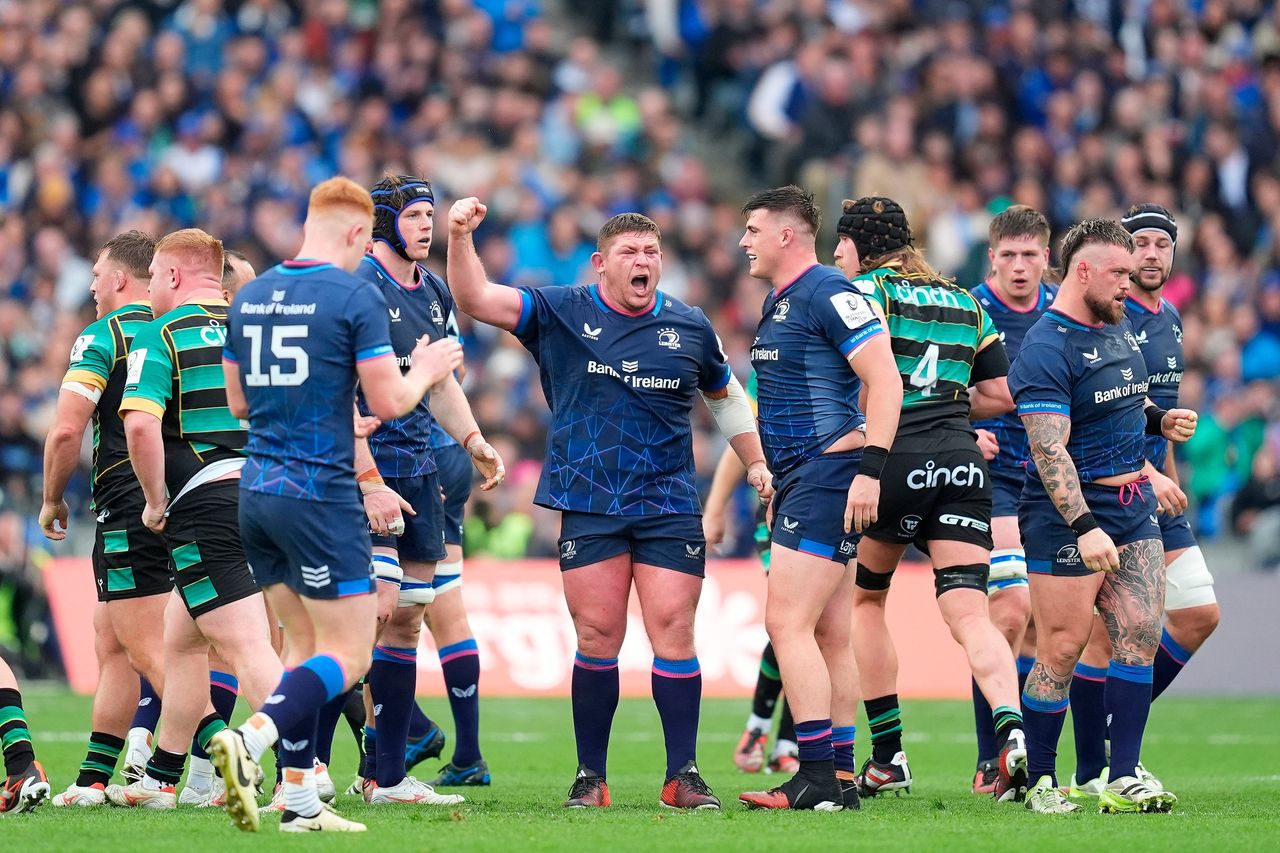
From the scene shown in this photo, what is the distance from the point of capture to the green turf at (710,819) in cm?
725

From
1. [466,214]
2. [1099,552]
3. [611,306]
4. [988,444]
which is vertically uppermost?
[466,214]

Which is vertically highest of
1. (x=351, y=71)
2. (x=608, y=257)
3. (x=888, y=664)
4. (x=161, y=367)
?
(x=351, y=71)

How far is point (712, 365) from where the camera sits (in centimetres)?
916

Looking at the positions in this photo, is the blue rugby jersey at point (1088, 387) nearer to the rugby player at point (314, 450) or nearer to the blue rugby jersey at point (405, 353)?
the rugby player at point (314, 450)

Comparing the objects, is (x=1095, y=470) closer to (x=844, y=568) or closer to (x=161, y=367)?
(x=844, y=568)

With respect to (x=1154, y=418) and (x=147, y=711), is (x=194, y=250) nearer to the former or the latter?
(x=147, y=711)

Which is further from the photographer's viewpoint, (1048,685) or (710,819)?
(1048,685)

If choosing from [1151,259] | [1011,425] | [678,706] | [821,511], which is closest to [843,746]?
[678,706]

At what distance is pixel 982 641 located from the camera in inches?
369

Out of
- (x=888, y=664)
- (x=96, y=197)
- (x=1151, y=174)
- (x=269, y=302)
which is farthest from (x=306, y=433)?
(x=1151, y=174)

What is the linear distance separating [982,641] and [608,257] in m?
2.76

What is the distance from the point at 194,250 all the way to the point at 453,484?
238 cm

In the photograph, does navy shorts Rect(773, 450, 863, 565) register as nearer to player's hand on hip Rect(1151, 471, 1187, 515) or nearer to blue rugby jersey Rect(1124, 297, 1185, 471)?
player's hand on hip Rect(1151, 471, 1187, 515)

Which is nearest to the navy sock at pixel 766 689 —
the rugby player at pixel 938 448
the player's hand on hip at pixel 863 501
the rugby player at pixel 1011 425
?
the rugby player at pixel 1011 425
